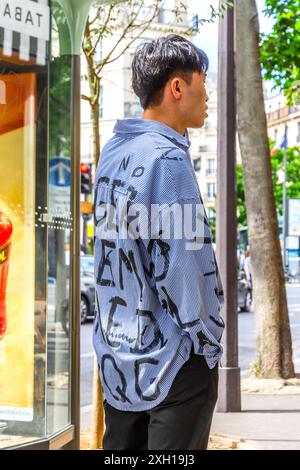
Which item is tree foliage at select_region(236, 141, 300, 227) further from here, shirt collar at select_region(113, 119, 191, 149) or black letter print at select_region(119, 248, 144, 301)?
black letter print at select_region(119, 248, 144, 301)

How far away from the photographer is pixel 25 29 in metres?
4.87

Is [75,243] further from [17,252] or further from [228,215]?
[228,215]

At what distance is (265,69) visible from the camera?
42.1 ft

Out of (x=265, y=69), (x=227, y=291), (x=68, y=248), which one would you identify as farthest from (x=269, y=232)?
(x=68, y=248)

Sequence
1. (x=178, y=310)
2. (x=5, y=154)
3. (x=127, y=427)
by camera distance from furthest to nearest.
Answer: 1. (x=5, y=154)
2. (x=127, y=427)
3. (x=178, y=310)

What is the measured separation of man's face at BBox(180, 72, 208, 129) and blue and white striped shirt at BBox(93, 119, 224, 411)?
0.12 metres

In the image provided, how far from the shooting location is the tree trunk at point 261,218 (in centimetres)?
1012

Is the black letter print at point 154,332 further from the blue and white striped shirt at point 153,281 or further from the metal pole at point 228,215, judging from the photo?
the metal pole at point 228,215

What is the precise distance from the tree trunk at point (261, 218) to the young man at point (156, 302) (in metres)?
7.96

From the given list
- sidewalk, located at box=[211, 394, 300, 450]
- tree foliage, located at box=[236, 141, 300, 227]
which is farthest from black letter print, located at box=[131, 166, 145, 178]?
tree foliage, located at box=[236, 141, 300, 227]

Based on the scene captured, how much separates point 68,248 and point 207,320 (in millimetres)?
3022

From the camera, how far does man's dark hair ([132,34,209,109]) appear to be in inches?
91.5

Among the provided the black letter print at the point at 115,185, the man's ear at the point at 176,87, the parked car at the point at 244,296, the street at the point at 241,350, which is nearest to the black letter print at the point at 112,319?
the black letter print at the point at 115,185

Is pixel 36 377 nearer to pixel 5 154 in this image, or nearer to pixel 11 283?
pixel 11 283
